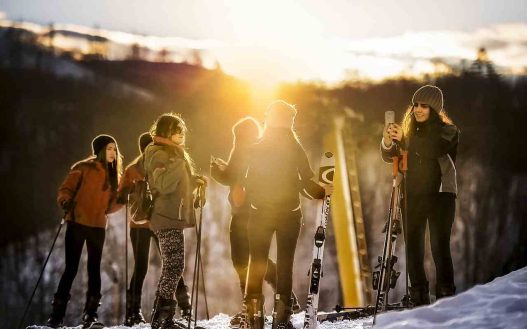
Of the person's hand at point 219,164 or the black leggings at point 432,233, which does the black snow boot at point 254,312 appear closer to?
the person's hand at point 219,164

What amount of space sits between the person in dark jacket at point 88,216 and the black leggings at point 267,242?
1.62m

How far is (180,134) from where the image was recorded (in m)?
5.51

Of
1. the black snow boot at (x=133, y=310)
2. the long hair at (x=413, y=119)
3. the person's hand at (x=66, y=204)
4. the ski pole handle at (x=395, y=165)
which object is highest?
the long hair at (x=413, y=119)

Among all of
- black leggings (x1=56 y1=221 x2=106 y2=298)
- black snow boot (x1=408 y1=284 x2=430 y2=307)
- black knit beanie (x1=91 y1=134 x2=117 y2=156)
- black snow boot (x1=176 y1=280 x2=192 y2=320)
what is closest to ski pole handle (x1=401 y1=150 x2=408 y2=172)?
black snow boot (x1=408 y1=284 x2=430 y2=307)

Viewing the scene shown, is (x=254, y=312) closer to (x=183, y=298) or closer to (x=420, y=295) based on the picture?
(x=183, y=298)

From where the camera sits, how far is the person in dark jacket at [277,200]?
16.7ft

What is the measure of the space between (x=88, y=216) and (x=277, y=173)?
1894 millimetres

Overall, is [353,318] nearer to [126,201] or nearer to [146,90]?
[126,201]

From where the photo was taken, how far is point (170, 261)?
529 cm

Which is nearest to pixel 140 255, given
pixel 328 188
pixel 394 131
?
pixel 328 188

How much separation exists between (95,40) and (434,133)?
7792mm

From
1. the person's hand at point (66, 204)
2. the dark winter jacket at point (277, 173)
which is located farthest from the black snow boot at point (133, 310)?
the dark winter jacket at point (277, 173)

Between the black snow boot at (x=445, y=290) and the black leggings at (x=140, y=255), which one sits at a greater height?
the black leggings at (x=140, y=255)

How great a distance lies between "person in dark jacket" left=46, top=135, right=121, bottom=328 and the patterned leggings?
3.05 ft
